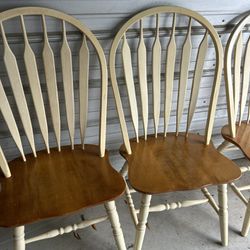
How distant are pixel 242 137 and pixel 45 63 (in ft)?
2.93

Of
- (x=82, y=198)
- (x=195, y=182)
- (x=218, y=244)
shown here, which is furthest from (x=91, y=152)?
(x=218, y=244)

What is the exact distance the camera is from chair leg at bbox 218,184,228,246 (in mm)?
1225

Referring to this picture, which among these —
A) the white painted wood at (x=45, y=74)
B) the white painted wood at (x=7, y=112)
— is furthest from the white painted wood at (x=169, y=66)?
the white painted wood at (x=7, y=112)

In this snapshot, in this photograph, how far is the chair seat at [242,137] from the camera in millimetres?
1255

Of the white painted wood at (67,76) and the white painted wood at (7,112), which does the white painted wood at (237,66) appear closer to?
the white painted wood at (67,76)

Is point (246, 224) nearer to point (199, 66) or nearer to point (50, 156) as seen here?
point (199, 66)

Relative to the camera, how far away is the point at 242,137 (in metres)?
1.33

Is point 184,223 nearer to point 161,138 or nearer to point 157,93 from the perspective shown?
point 161,138

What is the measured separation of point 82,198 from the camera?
997 millimetres

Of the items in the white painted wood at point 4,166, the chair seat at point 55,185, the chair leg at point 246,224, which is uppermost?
the white painted wood at point 4,166

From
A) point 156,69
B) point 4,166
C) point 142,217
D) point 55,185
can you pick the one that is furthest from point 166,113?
point 4,166

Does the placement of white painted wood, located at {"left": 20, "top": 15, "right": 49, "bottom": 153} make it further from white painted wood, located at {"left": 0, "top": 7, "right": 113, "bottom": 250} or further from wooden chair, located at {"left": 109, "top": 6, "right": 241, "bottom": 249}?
wooden chair, located at {"left": 109, "top": 6, "right": 241, "bottom": 249}

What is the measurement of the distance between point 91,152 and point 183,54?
55 cm

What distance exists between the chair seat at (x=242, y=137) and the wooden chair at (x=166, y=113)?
0.10m
